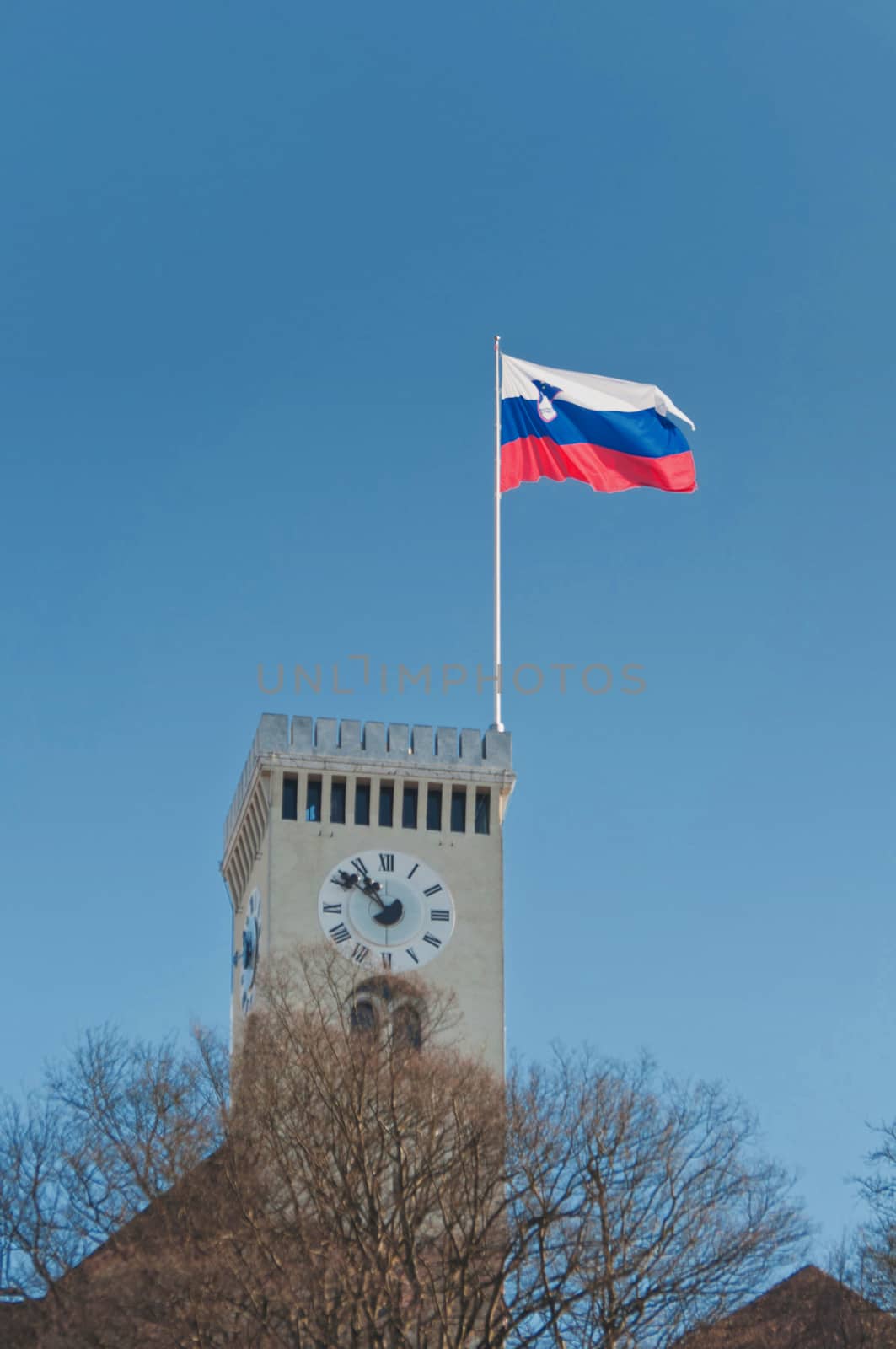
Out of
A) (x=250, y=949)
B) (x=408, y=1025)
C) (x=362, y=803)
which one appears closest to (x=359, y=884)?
(x=362, y=803)

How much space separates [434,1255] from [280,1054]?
5393 mm

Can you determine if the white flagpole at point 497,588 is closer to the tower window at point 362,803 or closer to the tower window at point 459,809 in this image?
the tower window at point 459,809

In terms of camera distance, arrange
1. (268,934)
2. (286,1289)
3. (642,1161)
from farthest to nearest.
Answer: (268,934), (642,1161), (286,1289)

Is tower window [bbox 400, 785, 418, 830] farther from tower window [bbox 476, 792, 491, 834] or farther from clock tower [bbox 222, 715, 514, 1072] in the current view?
tower window [bbox 476, 792, 491, 834]

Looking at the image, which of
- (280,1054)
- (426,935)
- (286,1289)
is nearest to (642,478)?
(426,935)

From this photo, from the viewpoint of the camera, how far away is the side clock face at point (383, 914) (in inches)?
2817

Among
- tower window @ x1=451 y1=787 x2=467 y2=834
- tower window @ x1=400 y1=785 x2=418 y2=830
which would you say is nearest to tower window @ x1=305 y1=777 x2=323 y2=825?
tower window @ x1=400 y1=785 x2=418 y2=830

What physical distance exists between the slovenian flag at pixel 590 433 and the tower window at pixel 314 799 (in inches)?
364

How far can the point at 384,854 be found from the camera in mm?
72688

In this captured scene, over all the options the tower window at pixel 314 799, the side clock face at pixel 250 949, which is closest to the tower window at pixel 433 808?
the tower window at pixel 314 799

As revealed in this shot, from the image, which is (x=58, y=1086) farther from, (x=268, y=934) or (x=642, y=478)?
(x=642, y=478)

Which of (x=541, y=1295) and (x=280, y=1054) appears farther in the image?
(x=280, y=1054)

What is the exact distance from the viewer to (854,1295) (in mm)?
59812

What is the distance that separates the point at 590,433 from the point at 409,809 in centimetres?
1086
